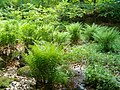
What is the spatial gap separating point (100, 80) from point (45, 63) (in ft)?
4.13

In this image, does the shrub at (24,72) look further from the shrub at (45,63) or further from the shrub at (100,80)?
the shrub at (100,80)

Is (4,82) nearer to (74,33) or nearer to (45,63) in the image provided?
(45,63)

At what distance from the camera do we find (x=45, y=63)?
4656 millimetres

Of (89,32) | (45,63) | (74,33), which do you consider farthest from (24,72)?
(89,32)

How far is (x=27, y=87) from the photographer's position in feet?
15.7

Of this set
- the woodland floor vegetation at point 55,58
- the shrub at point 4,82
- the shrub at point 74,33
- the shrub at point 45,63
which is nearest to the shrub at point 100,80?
the woodland floor vegetation at point 55,58

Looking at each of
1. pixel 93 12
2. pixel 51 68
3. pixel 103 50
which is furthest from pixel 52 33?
pixel 93 12

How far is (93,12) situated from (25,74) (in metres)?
9.64

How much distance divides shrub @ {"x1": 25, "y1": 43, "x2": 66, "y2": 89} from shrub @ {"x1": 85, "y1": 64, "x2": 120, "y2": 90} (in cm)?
85

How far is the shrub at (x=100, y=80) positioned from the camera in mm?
4766

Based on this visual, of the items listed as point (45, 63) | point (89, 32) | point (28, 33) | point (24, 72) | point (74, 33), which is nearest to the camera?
point (45, 63)

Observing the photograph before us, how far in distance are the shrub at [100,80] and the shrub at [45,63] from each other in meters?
0.85

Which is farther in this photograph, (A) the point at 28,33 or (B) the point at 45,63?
(A) the point at 28,33

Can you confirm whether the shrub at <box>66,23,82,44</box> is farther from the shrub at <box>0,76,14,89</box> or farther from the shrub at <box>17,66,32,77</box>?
the shrub at <box>0,76,14,89</box>
